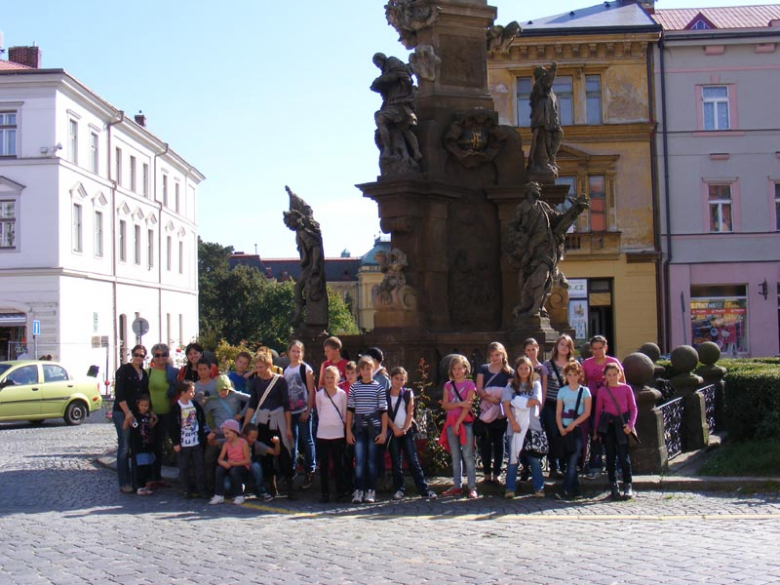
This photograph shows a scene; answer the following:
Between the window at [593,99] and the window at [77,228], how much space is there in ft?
69.8

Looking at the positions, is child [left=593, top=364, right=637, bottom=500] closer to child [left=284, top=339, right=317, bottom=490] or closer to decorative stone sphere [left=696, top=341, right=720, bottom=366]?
child [left=284, top=339, right=317, bottom=490]

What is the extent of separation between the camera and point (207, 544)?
8344 millimetres

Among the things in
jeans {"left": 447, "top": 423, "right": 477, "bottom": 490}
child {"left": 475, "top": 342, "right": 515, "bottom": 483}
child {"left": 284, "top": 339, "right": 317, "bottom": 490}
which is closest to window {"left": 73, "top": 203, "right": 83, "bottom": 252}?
child {"left": 284, "top": 339, "right": 317, "bottom": 490}

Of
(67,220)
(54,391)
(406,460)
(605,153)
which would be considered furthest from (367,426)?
(67,220)

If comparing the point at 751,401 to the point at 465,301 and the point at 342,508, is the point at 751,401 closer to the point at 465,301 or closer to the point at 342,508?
the point at 465,301

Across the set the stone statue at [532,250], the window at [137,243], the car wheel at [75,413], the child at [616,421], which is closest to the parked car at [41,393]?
the car wheel at [75,413]

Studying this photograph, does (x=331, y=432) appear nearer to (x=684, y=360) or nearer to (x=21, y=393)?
(x=684, y=360)

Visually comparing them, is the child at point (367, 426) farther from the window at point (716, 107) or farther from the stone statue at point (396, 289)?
the window at point (716, 107)

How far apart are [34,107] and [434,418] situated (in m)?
33.6

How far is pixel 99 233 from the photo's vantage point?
4569cm

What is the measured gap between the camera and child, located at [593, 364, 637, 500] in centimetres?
1008

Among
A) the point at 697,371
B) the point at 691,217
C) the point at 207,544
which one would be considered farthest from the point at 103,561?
the point at 691,217

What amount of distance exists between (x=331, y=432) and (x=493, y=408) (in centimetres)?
170

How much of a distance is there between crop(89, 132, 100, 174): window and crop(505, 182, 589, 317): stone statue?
34.7 meters
